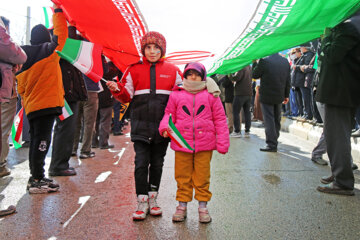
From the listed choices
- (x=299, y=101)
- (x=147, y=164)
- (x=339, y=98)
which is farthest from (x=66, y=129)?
(x=299, y=101)

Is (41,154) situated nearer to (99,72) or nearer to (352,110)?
(99,72)

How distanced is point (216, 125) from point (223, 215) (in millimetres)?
897

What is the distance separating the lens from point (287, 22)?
374cm

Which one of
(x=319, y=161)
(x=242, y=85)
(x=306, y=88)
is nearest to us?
(x=319, y=161)

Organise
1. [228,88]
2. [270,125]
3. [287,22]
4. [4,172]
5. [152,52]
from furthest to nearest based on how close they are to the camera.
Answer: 1. [228,88]
2. [270,125]
3. [4,172]
4. [287,22]
5. [152,52]

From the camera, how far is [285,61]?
6.87 m

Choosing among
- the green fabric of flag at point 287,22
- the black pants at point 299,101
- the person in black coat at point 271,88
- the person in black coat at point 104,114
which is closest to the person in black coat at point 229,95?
the black pants at point 299,101

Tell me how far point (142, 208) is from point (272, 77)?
15.1 ft

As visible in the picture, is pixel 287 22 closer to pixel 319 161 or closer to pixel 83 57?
pixel 83 57

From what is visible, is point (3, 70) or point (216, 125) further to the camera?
point (216, 125)

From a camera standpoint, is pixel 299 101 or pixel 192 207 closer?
pixel 192 207

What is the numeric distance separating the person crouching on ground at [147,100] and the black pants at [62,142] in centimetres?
172

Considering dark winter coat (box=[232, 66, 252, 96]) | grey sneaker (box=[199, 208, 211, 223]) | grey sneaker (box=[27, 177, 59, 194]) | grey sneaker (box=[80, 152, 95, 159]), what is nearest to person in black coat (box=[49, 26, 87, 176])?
grey sneaker (box=[27, 177, 59, 194])

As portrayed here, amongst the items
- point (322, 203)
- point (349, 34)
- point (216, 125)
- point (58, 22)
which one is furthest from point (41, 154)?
point (349, 34)
